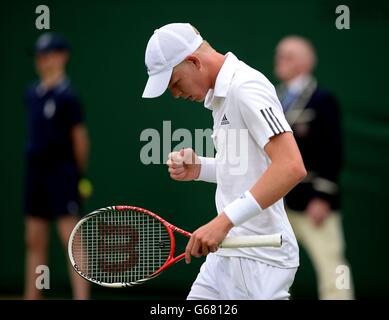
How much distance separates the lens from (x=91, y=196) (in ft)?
24.1

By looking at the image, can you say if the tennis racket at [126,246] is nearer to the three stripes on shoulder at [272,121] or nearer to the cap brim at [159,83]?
the cap brim at [159,83]

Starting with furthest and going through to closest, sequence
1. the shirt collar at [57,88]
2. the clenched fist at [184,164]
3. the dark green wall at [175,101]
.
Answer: the shirt collar at [57,88] < the dark green wall at [175,101] < the clenched fist at [184,164]

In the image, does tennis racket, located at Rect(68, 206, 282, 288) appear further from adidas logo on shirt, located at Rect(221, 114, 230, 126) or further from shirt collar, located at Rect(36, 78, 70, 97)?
shirt collar, located at Rect(36, 78, 70, 97)

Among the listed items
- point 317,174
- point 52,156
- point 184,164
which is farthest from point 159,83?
point 52,156

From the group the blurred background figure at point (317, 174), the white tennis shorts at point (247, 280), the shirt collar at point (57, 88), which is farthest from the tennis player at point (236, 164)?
the shirt collar at point (57, 88)

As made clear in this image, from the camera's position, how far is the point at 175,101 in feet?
23.6

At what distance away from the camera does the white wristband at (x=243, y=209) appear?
12.8 feet

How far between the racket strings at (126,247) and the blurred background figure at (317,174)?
2345 millimetres

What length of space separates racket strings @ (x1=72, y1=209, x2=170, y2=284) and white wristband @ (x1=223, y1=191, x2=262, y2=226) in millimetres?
650

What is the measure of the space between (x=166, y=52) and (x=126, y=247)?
2.96ft

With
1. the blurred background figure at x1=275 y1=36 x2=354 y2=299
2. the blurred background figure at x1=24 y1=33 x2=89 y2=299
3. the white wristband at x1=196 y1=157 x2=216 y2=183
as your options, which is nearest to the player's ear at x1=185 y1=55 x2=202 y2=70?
the white wristband at x1=196 y1=157 x2=216 y2=183

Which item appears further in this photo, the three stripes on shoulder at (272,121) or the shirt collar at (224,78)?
the shirt collar at (224,78)
